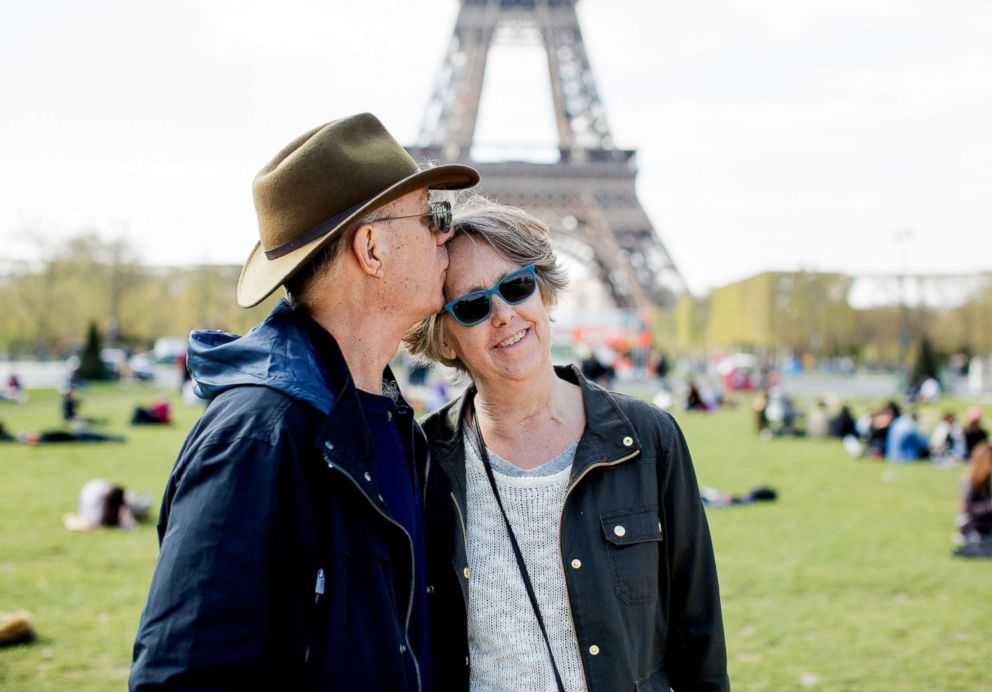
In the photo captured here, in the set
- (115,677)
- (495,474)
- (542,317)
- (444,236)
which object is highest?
(444,236)

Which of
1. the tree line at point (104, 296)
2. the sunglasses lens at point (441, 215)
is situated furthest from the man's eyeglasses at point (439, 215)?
the tree line at point (104, 296)

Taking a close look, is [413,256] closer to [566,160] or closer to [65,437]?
[65,437]

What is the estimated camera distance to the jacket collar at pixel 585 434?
209cm

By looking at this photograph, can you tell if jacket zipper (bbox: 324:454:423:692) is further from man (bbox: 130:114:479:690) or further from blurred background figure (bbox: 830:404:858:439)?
blurred background figure (bbox: 830:404:858:439)

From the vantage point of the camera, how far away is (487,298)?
2191mm

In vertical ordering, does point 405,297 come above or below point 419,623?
above

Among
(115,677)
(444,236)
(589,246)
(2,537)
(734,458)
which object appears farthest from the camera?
(589,246)

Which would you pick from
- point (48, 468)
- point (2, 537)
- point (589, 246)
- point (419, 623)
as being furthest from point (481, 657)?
point (589, 246)

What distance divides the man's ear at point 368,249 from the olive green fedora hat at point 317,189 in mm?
39

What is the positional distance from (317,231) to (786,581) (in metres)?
5.79

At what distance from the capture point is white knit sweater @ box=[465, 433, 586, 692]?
198 cm

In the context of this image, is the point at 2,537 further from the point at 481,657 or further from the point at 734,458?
the point at 734,458

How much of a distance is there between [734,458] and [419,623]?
489 inches

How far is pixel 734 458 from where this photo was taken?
1353 cm
